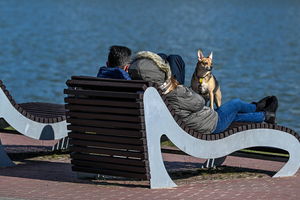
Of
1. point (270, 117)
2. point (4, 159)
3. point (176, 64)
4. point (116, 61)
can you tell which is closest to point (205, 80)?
point (176, 64)

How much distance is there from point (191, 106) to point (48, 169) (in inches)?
69.5

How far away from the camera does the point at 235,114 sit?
9.65 meters

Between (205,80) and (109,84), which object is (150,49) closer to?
(205,80)

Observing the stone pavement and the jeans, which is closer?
the stone pavement

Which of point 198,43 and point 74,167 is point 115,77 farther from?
point 198,43

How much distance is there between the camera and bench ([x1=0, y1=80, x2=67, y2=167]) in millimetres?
9883

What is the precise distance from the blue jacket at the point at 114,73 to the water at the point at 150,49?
33.7ft

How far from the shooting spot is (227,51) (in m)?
42.4

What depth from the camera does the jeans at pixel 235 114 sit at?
947cm

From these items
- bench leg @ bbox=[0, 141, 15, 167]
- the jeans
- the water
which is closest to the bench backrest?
the jeans

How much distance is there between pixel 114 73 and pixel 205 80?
115 inches

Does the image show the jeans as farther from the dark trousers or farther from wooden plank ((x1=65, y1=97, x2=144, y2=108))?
wooden plank ((x1=65, y1=97, x2=144, y2=108))

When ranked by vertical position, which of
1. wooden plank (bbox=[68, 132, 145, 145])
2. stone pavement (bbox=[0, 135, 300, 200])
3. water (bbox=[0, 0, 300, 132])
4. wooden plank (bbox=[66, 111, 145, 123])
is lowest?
stone pavement (bbox=[0, 135, 300, 200])

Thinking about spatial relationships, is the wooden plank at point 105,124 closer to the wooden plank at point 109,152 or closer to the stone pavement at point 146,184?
the wooden plank at point 109,152
